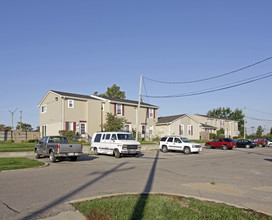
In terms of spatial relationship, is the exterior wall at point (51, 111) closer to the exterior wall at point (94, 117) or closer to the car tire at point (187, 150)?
the exterior wall at point (94, 117)

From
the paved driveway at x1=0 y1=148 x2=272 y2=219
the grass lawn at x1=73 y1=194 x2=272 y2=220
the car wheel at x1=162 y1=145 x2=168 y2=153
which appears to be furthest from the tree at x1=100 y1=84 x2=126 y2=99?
the grass lawn at x1=73 y1=194 x2=272 y2=220

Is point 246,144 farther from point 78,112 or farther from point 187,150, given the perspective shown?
point 78,112

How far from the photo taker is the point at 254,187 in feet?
33.0

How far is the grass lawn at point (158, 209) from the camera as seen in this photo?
19.8 feet

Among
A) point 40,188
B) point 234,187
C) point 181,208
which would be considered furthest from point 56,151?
point 181,208

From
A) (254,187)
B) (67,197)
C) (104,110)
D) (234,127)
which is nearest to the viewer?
(67,197)

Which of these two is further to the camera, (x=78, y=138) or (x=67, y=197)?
(x=78, y=138)

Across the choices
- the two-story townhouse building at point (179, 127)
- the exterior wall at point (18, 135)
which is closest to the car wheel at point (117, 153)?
the exterior wall at point (18, 135)

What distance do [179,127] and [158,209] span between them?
4176 cm

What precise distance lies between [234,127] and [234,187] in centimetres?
7059

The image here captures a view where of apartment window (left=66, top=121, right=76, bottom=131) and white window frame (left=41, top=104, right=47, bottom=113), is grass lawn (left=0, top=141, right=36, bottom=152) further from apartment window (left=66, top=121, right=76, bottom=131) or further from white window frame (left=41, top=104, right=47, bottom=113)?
white window frame (left=41, top=104, right=47, bottom=113)

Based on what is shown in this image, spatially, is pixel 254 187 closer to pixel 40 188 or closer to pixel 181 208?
pixel 181 208

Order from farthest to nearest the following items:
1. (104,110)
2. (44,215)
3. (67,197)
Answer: (104,110)
(67,197)
(44,215)

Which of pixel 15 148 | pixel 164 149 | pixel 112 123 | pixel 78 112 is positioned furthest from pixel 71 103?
pixel 164 149
